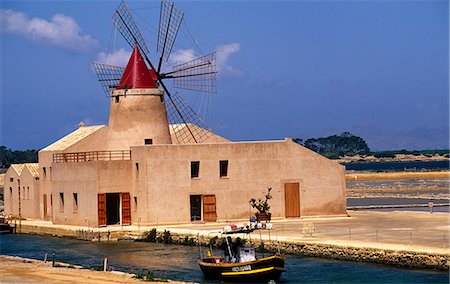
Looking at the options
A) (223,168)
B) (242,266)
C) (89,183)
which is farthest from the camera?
(223,168)

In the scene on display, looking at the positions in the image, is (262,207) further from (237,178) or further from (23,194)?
(23,194)

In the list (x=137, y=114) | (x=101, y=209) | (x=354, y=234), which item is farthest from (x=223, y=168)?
(x=354, y=234)

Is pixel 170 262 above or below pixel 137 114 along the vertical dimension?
below

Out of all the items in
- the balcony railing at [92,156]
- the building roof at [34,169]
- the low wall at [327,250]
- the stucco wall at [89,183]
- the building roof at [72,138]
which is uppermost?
the building roof at [72,138]

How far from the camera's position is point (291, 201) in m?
40.0

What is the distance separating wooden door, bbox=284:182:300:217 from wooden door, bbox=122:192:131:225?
6220 millimetres

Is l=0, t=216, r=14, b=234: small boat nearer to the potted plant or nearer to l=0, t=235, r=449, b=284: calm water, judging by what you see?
l=0, t=235, r=449, b=284: calm water

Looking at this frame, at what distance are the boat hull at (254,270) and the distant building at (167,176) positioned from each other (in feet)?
42.7

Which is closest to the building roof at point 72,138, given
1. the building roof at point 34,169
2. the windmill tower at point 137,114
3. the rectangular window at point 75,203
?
the building roof at point 34,169

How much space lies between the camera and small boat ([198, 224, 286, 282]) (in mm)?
25453

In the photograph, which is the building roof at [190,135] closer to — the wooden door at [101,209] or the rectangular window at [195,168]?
the rectangular window at [195,168]

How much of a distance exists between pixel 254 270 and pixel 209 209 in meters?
13.7

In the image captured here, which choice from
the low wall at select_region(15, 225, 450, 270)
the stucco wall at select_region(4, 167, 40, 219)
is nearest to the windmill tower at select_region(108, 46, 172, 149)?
the low wall at select_region(15, 225, 450, 270)

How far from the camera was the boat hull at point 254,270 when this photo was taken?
25.4 metres
